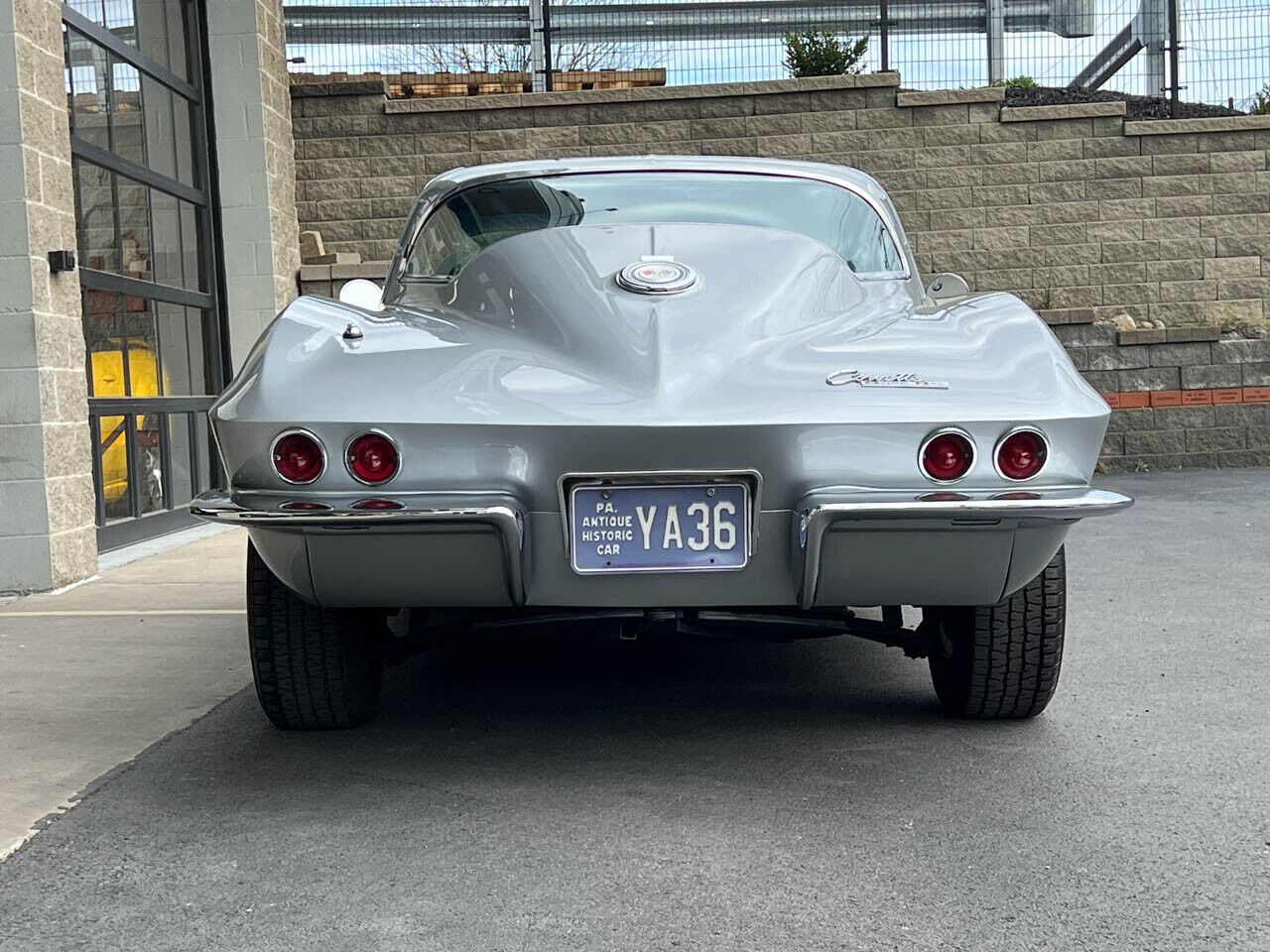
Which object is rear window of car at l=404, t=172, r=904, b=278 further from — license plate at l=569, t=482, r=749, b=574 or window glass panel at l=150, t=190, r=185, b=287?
window glass panel at l=150, t=190, r=185, b=287

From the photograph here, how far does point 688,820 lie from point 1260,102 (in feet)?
38.7

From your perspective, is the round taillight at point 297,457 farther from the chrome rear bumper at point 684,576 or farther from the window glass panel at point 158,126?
the window glass panel at point 158,126

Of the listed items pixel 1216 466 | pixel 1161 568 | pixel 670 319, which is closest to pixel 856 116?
pixel 1216 466

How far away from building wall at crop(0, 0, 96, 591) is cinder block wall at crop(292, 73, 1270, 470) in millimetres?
5502

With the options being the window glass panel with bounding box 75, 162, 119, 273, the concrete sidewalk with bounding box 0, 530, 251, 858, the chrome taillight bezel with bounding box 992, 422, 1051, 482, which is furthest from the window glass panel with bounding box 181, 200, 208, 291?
the chrome taillight bezel with bounding box 992, 422, 1051, 482

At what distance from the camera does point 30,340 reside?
632cm

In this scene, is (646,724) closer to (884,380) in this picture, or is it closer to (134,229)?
(884,380)

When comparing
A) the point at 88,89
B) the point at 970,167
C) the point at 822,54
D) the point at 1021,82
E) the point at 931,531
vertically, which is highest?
the point at 822,54

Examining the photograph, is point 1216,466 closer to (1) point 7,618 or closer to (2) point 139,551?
(2) point 139,551

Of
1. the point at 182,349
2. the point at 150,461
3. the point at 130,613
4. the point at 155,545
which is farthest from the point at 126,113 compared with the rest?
the point at 130,613

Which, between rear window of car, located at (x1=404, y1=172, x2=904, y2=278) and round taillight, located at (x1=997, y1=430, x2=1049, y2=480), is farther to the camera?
rear window of car, located at (x1=404, y1=172, x2=904, y2=278)

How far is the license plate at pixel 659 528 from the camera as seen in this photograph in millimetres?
2992

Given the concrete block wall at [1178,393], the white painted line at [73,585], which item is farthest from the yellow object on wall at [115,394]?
the concrete block wall at [1178,393]

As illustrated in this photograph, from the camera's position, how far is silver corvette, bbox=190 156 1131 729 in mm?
2945
